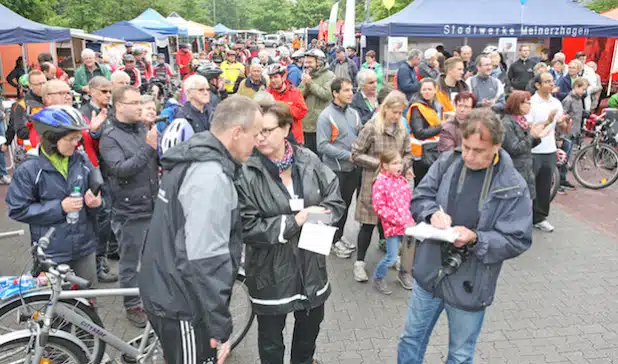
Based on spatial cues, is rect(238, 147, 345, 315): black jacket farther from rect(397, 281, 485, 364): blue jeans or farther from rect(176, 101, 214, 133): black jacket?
rect(176, 101, 214, 133): black jacket

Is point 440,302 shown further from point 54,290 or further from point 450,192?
point 54,290

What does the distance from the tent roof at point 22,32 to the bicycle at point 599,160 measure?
10926 mm

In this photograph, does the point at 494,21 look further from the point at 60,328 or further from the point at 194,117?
the point at 60,328

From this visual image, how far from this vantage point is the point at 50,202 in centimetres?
350

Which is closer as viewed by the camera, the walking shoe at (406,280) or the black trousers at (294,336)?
the black trousers at (294,336)

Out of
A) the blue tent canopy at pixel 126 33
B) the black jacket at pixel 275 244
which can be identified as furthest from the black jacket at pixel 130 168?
the blue tent canopy at pixel 126 33

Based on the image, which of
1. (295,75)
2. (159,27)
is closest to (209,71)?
(295,75)

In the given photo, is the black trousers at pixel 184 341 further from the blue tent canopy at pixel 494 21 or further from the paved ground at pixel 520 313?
the blue tent canopy at pixel 494 21

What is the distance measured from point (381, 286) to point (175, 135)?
2521 mm

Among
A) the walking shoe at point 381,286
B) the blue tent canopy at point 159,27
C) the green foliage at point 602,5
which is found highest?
the green foliage at point 602,5

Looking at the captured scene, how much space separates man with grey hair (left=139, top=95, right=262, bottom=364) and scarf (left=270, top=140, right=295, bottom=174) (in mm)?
617

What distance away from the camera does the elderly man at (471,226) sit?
8.87 ft

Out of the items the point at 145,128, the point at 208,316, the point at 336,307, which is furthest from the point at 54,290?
the point at 336,307

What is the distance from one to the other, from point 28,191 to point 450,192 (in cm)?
284
